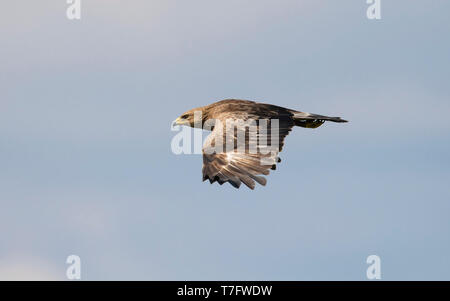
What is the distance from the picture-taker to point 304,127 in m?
21.9

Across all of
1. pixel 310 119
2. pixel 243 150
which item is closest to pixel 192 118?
pixel 310 119

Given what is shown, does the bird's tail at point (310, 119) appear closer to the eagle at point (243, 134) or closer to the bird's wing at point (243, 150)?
the eagle at point (243, 134)

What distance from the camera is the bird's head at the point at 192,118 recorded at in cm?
2291

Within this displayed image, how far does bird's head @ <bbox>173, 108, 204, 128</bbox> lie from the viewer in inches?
902

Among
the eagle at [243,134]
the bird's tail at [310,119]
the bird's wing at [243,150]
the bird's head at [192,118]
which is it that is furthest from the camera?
the bird's head at [192,118]

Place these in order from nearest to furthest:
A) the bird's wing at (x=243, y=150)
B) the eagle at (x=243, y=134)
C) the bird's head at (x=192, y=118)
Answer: the bird's wing at (x=243, y=150), the eagle at (x=243, y=134), the bird's head at (x=192, y=118)

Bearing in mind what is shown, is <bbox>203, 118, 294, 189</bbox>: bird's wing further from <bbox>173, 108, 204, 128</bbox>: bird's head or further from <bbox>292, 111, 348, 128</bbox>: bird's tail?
<bbox>173, 108, 204, 128</bbox>: bird's head

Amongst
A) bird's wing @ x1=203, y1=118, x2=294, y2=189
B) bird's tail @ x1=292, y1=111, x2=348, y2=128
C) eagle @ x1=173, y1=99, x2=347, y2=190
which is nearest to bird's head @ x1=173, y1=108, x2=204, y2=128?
eagle @ x1=173, y1=99, x2=347, y2=190

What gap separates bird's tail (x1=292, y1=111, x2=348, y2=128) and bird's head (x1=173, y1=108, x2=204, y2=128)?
2.46m

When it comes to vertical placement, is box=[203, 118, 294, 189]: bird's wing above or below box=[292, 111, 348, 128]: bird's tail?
below

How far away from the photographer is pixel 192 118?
23188mm

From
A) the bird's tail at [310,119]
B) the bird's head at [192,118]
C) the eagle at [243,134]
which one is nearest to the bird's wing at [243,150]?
the eagle at [243,134]
